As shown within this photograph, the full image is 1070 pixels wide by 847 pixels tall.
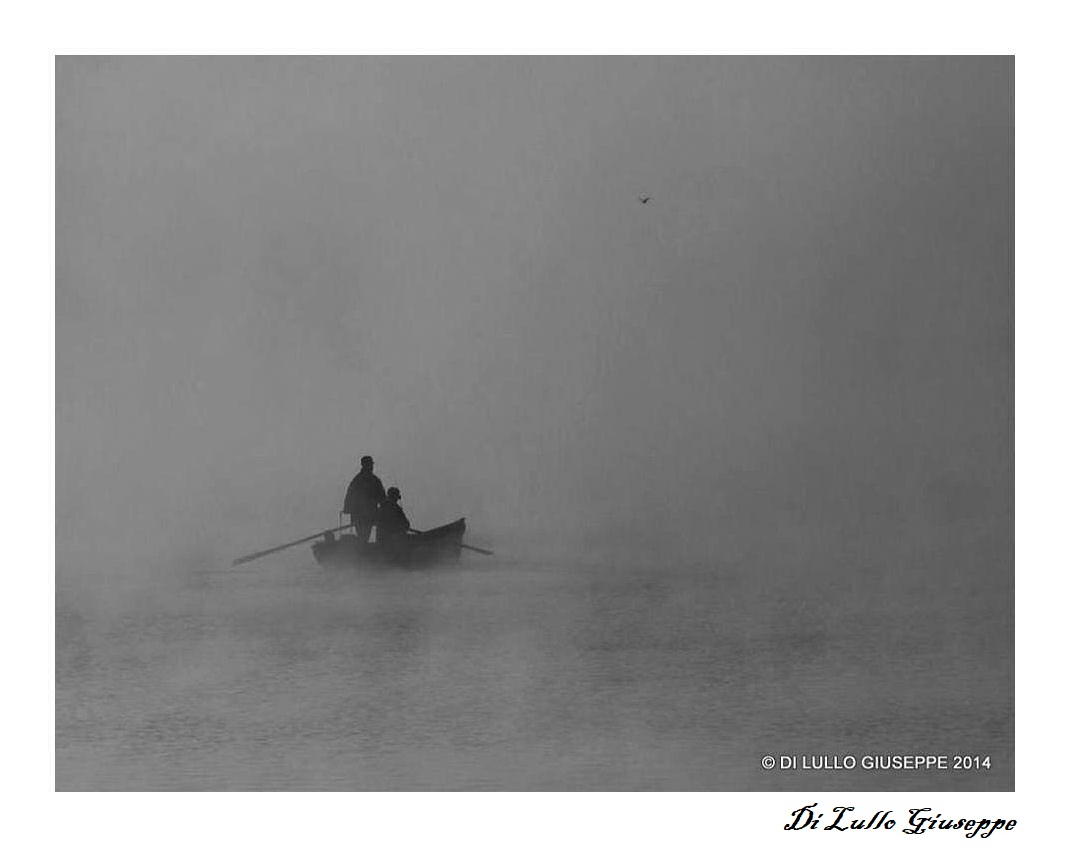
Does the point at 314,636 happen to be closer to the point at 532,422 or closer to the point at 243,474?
the point at 243,474

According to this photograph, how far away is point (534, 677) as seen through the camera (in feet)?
21.7

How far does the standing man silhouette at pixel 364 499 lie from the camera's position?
6688 mm

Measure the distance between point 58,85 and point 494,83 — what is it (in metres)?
1.54

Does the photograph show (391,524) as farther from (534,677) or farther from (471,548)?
(534,677)

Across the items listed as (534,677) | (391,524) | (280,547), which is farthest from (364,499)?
(534,677)

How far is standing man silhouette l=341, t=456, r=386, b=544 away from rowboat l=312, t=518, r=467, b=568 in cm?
5
